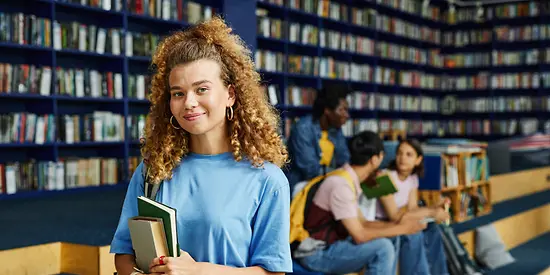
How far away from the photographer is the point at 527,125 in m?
9.66

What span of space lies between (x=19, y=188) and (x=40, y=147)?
16.6 inches

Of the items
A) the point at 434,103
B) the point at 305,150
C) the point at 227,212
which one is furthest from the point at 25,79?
the point at 434,103

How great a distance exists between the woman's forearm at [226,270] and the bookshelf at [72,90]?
403cm

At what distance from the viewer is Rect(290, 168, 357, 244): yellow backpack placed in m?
2.81

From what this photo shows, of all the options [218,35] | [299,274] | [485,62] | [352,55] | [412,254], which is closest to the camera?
[218,35]

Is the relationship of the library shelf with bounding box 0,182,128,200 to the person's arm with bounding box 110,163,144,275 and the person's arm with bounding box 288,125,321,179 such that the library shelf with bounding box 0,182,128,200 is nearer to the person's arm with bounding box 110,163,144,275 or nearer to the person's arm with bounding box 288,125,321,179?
the person's arm with bounding box 288,125,321,179

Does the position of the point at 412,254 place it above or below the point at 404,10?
below

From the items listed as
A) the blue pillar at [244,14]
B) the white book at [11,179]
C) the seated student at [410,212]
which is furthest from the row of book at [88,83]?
the seated student at [410,212]

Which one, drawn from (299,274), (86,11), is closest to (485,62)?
(86,11)

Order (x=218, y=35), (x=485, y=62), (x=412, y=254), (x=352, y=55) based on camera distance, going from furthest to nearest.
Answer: (x=485, y=62) → (x=352, y=55) → (x=412, y=254) → (x=218, y=35)

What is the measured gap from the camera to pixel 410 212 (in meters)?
3.36

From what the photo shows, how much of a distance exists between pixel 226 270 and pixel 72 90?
438 cm

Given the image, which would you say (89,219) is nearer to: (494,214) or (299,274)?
(299,274)

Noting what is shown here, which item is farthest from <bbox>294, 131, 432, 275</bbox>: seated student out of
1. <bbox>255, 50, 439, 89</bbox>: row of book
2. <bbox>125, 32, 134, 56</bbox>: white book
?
<bbox>255, 50, 439, 89</bbox>: row of book
